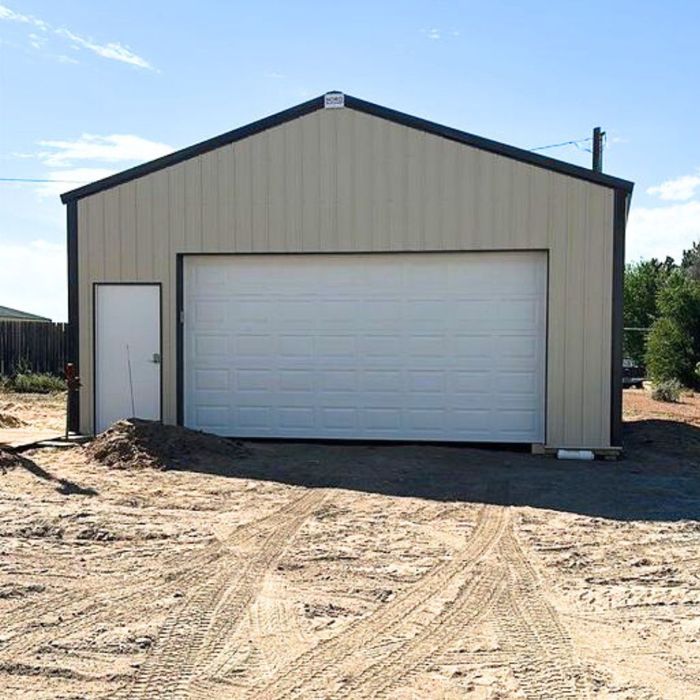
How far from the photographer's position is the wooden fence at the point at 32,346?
22562 millimetres

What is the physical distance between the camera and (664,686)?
12.1 feet

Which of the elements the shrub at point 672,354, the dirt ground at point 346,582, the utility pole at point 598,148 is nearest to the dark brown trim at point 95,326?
the dirt ground at point 346,582

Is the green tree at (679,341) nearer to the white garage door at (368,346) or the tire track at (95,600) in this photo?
the white garage door at (368,346)

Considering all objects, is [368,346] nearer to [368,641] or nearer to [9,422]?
[9,422]

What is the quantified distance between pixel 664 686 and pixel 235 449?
24.8 ft

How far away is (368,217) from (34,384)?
13.7 meters

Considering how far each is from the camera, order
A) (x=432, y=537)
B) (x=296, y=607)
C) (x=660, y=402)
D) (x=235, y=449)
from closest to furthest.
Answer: (x=296, y=607), (x=432, y=537), (x=235, y=449), (x=660, y=402)

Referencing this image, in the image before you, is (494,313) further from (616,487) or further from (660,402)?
(660,402)

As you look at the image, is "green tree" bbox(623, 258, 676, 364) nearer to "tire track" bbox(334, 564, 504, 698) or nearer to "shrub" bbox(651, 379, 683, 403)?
"shrub" bbox(651, 379, 683, 403)

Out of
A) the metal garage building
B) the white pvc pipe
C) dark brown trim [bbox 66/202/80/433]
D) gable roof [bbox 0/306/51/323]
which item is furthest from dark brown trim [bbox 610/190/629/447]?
gable roof [bbox 0/306/51/323]

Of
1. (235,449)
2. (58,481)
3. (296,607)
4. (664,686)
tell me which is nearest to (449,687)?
(664,686)

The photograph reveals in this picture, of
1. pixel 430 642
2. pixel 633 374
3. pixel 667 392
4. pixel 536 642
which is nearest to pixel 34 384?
pixel 667 392

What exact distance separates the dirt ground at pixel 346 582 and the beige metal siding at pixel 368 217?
2079mm

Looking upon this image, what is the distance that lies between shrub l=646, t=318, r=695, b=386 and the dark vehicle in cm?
215
